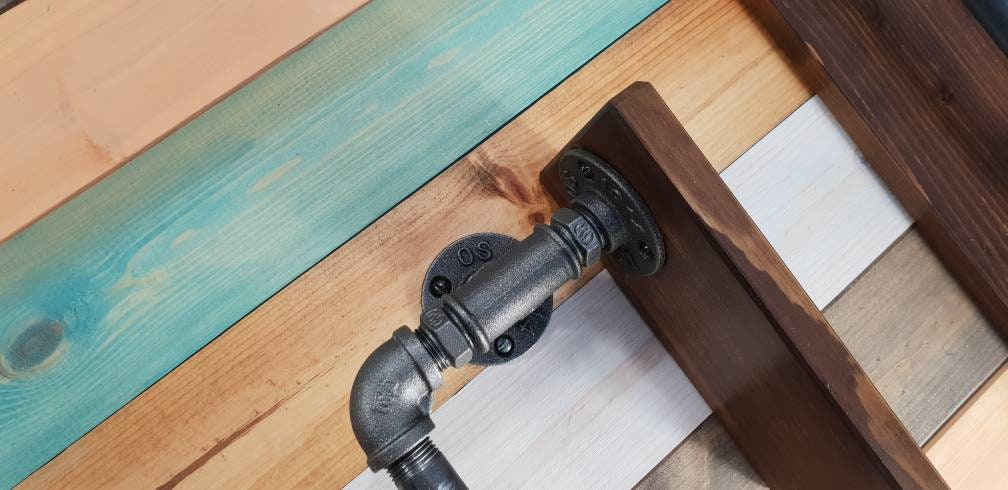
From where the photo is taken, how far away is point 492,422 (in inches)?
27.5

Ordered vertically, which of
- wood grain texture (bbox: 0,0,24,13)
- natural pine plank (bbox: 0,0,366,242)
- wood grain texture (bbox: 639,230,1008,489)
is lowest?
wood grain texture (bbox: 639,230,1008,489)

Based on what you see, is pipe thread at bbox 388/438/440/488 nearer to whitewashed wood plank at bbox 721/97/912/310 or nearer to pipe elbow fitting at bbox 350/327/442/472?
pipe elbow fitting at bbox 350/327/442/472

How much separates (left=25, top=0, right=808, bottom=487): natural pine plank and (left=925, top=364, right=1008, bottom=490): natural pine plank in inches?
12.2

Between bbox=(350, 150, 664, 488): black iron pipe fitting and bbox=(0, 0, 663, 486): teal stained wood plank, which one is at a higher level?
bbox=(0, 0, 663, 486): teal stained wood plank

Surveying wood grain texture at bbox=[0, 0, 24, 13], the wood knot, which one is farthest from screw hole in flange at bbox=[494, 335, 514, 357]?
wood grain texture at bbox=[0, 0, 24, 13]

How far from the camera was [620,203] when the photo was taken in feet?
2.05

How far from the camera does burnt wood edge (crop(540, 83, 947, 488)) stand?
0.54 m

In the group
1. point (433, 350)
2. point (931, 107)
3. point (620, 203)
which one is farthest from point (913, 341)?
point (433, 350)

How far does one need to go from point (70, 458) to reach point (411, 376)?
30 cm

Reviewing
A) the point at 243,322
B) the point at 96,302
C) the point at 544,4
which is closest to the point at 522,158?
the point at 544,4

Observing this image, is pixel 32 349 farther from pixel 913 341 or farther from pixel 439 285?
pixel 913 341

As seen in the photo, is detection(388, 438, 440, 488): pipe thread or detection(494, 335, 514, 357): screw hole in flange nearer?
detection(388, 438, 440, 488): pipe thread

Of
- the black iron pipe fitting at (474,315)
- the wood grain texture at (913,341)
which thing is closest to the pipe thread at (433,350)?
the black iron pipe fitting at (474,315)

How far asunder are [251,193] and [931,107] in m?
0.62
